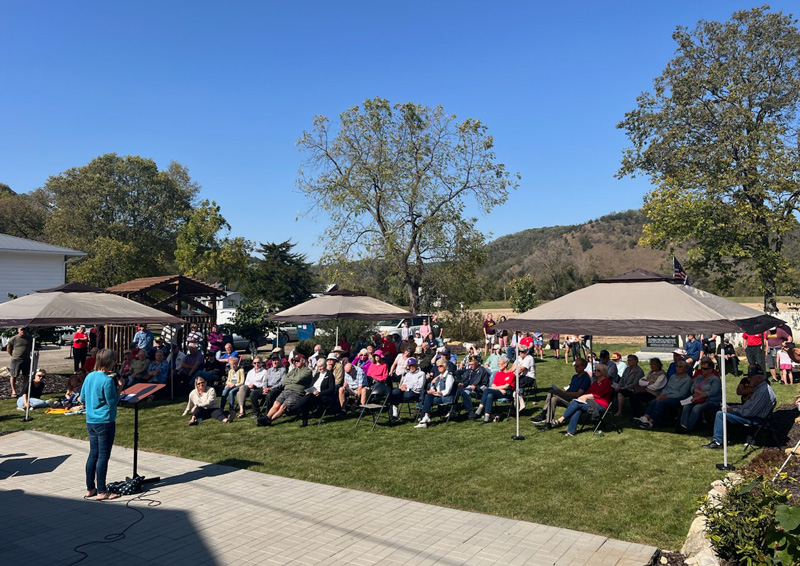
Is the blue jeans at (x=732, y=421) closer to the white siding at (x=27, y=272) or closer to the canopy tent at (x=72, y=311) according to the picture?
the canopy tent at (x=72, y=311)

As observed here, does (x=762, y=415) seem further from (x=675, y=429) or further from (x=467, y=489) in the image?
(x=467, y=489)

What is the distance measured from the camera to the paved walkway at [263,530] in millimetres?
5328

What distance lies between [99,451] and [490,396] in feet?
21.2

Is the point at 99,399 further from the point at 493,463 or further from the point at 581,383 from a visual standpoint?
the point at 581,383

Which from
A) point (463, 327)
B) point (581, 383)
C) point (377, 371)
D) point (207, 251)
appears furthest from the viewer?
point (207, 251)

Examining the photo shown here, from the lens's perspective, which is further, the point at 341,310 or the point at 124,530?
the point at 341,310

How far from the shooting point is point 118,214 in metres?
58.9

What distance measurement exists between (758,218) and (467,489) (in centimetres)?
2089

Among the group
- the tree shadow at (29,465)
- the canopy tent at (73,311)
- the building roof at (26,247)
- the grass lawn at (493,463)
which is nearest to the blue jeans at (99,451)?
the tree shadow at (29,465)

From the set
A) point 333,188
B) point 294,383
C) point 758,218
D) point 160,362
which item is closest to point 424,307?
point 333,188

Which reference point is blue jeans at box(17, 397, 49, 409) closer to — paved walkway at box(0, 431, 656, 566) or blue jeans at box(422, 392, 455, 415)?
paved walkway at box(0, 431, 656, 566)

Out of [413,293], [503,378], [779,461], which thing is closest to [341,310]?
[503,378]

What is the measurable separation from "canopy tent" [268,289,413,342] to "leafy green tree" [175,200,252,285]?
1492 inches

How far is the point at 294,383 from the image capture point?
1159 cm
